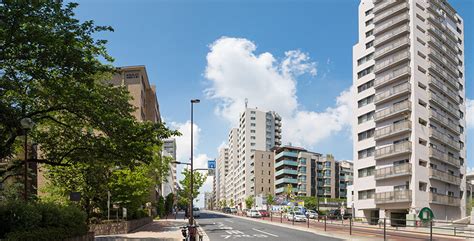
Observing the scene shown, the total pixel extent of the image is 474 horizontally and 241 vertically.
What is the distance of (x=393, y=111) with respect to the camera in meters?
58.7

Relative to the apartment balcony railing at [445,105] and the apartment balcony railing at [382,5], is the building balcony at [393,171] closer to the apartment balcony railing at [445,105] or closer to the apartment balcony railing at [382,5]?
the apartment balcony railing at [445,105]

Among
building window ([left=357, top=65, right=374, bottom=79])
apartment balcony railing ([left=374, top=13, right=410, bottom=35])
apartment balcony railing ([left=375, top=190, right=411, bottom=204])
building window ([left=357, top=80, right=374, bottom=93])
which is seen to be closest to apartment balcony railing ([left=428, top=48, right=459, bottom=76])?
apartment balcony railing ([left=374, top=13, right=410, bottom=35])

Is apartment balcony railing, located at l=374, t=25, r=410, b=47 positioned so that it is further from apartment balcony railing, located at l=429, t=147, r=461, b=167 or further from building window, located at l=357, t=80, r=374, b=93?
apartment balcony railing, located at l=429, t=147, r=461, b=167

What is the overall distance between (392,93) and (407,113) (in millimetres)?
3556

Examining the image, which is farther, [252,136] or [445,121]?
[252,136]

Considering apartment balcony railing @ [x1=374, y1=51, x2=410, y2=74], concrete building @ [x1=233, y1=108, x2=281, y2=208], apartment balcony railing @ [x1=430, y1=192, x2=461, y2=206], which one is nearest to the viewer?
apartment balcony railing @ [x1=430, y1=192, x2=461, y2=206]

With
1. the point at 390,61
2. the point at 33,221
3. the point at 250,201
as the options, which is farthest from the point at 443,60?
the point at 250,201

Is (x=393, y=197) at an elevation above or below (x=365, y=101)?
below

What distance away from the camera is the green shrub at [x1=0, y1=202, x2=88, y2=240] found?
14.8 m

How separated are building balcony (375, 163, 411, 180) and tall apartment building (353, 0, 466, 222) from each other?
12 centimetres

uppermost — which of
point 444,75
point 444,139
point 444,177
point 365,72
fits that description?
point 365,72

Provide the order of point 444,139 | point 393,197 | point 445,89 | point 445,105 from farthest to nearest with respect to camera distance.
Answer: point 445,89 < point 445,105 < point 444,139 < point 393,197

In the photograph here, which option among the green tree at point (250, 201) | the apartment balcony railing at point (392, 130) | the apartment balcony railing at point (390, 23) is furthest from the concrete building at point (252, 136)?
the apartment balcony railing at point (392, 130)

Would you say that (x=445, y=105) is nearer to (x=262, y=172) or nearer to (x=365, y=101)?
(x=365, y=101)
